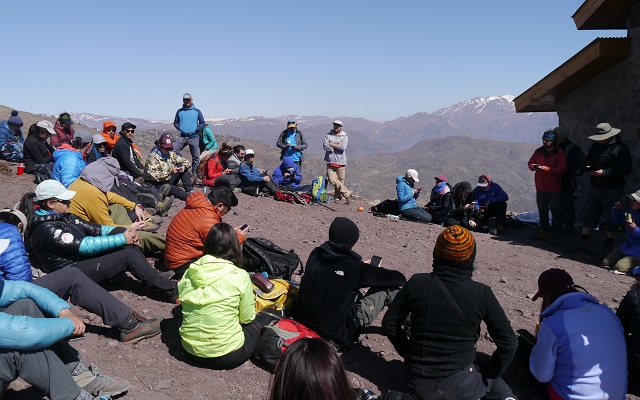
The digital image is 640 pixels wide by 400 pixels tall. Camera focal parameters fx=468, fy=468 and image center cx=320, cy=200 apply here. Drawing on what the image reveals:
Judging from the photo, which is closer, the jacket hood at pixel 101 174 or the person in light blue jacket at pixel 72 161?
the jacket hood at pixel 101 174

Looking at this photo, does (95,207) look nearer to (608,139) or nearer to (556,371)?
(556,371)

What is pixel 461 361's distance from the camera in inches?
141

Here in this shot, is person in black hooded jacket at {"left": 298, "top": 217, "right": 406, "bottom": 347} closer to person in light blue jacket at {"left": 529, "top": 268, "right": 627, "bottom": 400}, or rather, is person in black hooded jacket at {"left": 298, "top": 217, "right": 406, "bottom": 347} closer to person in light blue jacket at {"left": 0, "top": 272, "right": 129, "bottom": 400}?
person in light blue jacket at {"left": 529, "top": 268, "right": 627, "bottom": 400}

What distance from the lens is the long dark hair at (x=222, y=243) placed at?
4180 millimetres

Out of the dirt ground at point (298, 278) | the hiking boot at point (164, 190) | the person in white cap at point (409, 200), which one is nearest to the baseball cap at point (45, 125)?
the dirt ground at point (298, 278)

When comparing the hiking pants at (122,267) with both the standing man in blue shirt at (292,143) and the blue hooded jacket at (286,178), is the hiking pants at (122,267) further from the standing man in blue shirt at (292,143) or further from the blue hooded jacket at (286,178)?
the standing man in blue shirt at (292,143)

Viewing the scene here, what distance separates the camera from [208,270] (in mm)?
4082

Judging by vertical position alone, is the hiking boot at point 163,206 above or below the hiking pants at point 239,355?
above

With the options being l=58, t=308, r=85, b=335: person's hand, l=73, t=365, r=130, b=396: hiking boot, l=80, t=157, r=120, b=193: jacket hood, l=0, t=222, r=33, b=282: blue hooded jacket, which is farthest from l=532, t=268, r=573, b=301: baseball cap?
l=80, t=157, r=120, b=193: jacket hood

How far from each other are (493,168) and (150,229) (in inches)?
4514

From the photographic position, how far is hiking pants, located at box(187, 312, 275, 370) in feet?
13.8

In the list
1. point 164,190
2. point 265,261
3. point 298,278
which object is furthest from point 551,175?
point 164,190

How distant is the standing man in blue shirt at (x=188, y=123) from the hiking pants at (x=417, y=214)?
5836 mm

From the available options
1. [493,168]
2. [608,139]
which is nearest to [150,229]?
[608,139]
